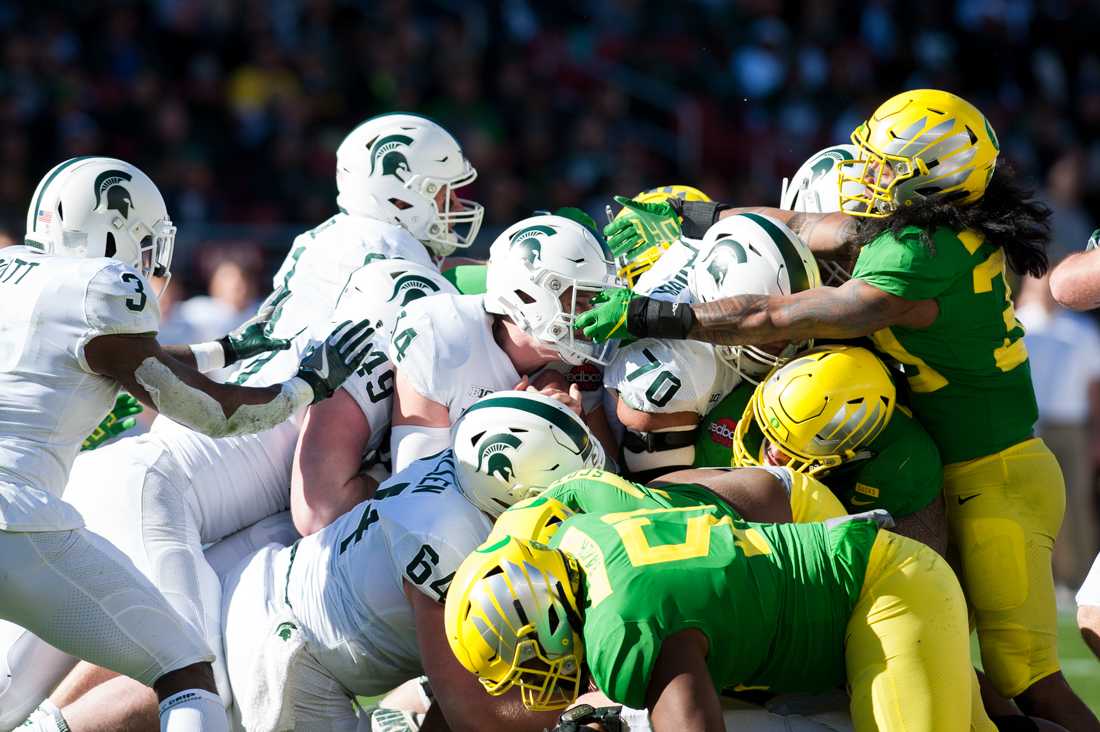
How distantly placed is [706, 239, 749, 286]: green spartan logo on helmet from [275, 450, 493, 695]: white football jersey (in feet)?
3.21

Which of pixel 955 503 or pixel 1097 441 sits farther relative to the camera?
pixel 1097 441

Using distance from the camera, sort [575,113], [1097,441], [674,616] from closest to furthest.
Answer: [674,616] < [1097,441] < [575,113]

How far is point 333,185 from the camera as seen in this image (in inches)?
457

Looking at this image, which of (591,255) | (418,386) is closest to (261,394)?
(418,386)

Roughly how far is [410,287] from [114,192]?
103 cm

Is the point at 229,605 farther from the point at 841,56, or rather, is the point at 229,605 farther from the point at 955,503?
the point at 841,56

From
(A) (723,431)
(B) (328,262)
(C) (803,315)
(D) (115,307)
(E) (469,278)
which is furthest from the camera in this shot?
(E) (469,278)

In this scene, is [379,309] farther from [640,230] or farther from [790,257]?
[790,257]

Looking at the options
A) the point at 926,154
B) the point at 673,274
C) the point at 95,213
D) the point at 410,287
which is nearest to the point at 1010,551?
the point at 926,154

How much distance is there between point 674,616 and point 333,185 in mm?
8523

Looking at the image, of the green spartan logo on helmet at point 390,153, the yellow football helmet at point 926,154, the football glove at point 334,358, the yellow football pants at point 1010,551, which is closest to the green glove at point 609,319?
the football glove at point 334,358

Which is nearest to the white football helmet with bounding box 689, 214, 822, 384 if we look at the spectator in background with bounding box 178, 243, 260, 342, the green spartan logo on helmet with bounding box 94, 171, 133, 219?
the green spartan logo on helmet with bounding box 94, 171, 133, 219

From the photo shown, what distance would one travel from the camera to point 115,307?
4145 mm

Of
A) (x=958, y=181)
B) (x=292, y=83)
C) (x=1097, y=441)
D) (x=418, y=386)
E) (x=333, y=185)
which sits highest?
(x=292, y=83)
